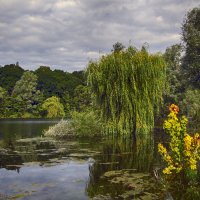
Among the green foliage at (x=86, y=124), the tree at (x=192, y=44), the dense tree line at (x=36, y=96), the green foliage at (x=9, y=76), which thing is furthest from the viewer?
the green foliage at (x=9, y=76)

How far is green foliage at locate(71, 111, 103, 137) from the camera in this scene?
1014 inches

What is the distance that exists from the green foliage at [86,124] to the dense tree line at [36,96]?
152 feet

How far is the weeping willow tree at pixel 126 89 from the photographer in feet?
79.2

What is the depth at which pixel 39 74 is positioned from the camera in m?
102

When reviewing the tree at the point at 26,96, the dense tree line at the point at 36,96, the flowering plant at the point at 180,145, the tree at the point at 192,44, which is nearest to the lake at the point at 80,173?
the flowering plant at the point at 180,145

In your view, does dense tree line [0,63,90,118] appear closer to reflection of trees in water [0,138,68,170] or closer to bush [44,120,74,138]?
bush [44,120,74,138]

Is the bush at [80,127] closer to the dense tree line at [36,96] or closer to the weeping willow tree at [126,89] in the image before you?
the weeping willow tree at [126,89]

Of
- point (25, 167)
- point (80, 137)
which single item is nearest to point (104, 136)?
point (80, 137)

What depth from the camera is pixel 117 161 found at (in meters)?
14.5

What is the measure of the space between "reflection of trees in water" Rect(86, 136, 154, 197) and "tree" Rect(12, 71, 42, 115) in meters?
62.8

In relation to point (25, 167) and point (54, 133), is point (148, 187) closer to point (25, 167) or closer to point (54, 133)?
point (25, 167)

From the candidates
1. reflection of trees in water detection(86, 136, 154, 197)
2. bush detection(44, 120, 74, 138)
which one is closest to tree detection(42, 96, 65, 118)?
bush detection(44, 120, 74, 138)

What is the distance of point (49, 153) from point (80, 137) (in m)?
8.48

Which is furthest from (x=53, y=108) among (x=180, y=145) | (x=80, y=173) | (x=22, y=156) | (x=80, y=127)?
(x=180, y=145)
